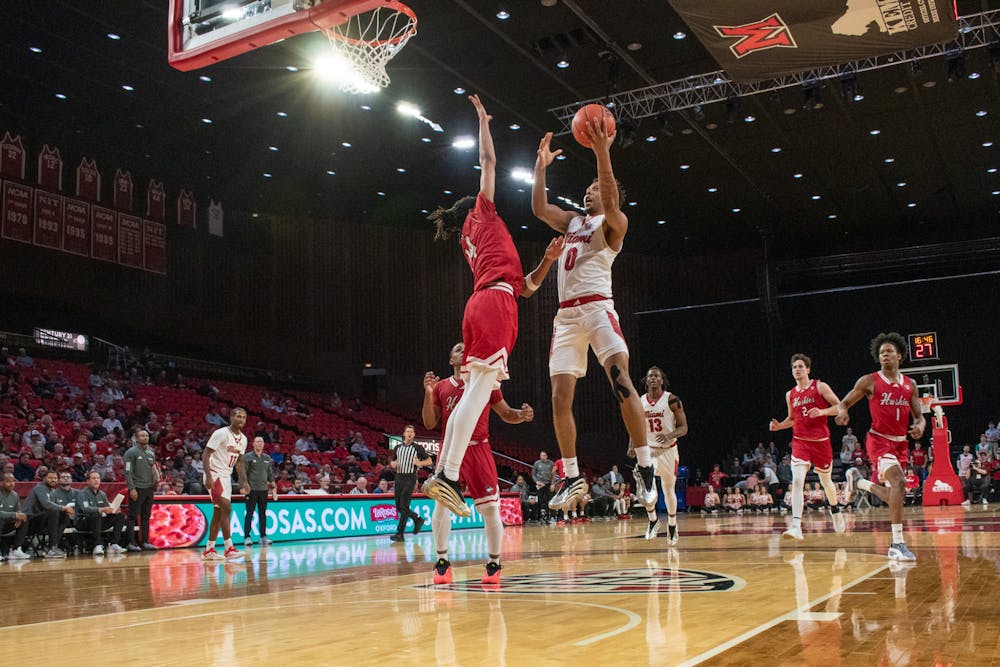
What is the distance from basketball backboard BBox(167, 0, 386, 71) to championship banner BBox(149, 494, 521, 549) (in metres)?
7.02

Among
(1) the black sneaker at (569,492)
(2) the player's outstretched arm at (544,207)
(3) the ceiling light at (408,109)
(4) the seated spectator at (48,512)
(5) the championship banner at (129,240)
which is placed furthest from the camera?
(5) the championship banner at (129,240)

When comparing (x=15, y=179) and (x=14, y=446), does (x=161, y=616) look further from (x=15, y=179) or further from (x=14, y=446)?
(x=15, y=179)

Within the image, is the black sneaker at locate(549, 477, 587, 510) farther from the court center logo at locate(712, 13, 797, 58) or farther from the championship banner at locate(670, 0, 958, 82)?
the court center logo at locate(712, 13, 797, 58)

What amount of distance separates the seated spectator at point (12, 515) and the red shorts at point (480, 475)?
809 cm

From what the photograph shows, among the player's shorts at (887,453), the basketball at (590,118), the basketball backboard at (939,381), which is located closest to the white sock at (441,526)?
the basketball at (590,118)

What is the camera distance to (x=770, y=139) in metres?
19.2

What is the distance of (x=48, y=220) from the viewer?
21.8 meters

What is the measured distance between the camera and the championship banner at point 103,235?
22.7 meters

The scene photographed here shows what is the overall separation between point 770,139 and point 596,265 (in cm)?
1472

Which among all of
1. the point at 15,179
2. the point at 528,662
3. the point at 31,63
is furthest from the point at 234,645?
the point at 15,179

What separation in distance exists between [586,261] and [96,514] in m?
10.1

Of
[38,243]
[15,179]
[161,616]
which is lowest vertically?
[161,616]

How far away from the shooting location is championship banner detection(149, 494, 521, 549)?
13.9 metres

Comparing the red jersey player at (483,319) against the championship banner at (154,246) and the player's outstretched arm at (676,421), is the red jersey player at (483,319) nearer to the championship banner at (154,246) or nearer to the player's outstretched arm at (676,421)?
the player's outstretched arm at (676,421)
